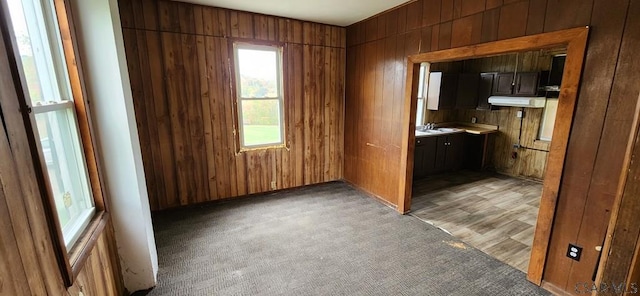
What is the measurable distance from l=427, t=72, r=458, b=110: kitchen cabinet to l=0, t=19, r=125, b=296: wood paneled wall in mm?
5177

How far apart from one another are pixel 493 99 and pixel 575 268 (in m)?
3.61

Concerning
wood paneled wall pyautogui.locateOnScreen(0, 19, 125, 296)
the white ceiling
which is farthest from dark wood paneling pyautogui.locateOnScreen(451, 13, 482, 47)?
wood paneled wall pyautogui.locateOnScreen(0, 19, 125, 296)

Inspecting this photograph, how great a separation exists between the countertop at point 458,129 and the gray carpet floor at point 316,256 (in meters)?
2.00

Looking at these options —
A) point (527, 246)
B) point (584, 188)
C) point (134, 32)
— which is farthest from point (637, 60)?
point (134, 32)

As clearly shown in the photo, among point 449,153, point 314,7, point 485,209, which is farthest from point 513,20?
point 449,153

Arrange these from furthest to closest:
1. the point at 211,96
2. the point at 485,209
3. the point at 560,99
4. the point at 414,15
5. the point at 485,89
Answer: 1. the point at 485,89
2. the point at 485,209
3. the point at 211,96
4. the point at 414,15
5. the point at 560,99

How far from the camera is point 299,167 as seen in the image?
13.4ft

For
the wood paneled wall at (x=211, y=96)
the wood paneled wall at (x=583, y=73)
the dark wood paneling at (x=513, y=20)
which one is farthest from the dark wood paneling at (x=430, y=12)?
the wood paneled wall at (x=211, y=96)

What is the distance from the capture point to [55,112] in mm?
1328

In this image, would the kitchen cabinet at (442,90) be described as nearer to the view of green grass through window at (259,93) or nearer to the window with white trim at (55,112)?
the view of green grass through window at (259,93)

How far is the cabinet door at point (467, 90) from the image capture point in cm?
493

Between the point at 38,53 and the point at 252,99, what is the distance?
2.36 metres

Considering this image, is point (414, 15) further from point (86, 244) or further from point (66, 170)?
point (86, 244)

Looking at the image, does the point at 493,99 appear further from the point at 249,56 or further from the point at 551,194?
the point at 249,56
